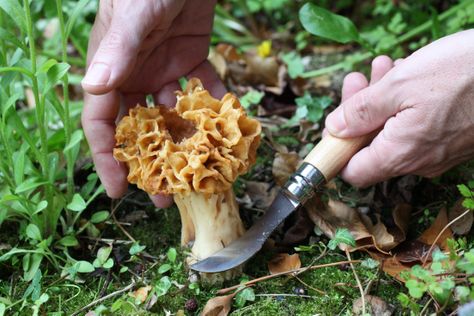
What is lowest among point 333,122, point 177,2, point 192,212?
point 192,212

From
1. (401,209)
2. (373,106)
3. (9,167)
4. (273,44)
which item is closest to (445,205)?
(401,209)

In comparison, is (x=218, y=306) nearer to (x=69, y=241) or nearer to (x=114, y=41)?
(x=69, y=241)

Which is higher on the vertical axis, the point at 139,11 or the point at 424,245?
the point at 139,11

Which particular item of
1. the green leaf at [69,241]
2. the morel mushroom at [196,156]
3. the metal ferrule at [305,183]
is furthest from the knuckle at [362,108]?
the green leaf at [69,241]

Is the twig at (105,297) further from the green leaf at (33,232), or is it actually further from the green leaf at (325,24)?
the green leaf at (325,24)

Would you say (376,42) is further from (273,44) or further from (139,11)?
(139,11)

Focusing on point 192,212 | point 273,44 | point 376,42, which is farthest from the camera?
point 273,44
